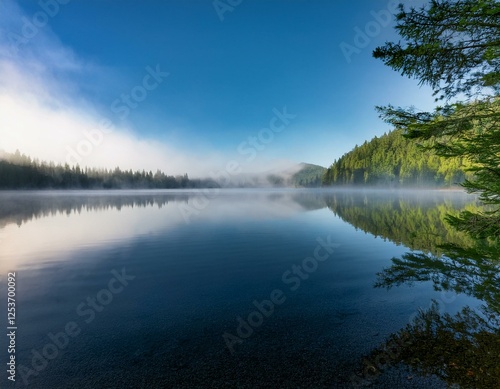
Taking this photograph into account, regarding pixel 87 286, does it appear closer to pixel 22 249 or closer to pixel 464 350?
pixel 22 249

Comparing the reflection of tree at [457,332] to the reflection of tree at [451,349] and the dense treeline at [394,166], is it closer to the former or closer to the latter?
the reflection of tree at [451,349]

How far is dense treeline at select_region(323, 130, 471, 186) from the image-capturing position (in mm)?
110000

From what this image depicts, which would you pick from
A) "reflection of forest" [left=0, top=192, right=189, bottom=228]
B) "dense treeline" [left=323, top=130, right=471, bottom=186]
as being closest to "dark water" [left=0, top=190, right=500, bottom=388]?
"reflection of forest" [left=0, top=192, right=189, bottom=228]

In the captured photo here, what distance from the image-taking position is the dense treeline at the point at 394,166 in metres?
110

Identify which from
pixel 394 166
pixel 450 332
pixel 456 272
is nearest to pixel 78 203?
pixel 456 272

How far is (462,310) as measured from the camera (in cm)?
655

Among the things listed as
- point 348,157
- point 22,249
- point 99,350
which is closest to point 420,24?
point 99,350

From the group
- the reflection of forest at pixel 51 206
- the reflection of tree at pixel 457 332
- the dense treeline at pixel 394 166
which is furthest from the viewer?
the dense treeline at pixel 394 166

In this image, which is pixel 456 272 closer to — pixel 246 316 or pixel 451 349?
pixel 451 349

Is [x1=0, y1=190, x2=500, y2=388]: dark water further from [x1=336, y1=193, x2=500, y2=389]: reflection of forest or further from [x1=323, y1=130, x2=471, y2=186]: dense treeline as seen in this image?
[x1=323, y1=130, x2=471, y2=186]: dense treeline

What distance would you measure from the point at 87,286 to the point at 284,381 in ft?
25.9

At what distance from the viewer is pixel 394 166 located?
129 m

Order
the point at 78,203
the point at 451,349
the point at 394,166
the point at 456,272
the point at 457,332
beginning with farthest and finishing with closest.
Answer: the point at 394,166 < the point at 78,203 < the point at 456,272 < the point at 457,332 < the point at 451,349

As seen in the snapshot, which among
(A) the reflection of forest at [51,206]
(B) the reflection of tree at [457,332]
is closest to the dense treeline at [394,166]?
(A) the reflection of forest at [51,206]
